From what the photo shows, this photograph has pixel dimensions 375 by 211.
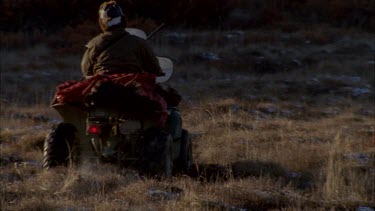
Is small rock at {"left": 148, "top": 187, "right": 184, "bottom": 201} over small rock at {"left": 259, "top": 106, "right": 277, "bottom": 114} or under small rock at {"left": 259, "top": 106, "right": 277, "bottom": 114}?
over

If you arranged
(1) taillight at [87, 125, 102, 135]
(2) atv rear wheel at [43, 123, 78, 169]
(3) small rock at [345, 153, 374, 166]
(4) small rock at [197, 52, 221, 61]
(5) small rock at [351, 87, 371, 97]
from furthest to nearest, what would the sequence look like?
(4) small rock at [197, 52, 221, 61], (5) small rock at [351, 87, 371, 97], (3) small rock at [345, 153, 374, 166], (2) atv rear wheel at [43, 123, 78, 169], (1) taillight at [87, 125, 102, 135]

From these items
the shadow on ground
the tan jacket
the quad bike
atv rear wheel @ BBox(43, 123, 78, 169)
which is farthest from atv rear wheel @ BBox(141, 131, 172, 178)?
the tan jacket

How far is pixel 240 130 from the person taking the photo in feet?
34.6

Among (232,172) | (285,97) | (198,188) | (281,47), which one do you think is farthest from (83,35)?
(198,188)

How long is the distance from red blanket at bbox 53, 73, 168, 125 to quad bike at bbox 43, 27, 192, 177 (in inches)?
1.9

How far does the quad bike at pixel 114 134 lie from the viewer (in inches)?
269

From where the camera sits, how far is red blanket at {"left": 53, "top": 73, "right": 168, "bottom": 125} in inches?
271

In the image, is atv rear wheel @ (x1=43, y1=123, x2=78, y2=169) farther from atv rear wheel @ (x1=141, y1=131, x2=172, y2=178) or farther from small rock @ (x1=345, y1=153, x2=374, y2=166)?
small rock @ (x1=345, y1=153, x2=374, y2=166)

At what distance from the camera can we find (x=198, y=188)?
6.21 metres

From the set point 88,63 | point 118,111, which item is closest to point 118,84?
point 118,111

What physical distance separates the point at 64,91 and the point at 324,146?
373 centimetres

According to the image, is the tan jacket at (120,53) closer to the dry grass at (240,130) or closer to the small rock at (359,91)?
the dry grass at (240,130)

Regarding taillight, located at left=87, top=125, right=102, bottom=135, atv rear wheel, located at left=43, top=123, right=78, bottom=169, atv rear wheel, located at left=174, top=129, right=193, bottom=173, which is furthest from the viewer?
atv rear wheel, located at left=174, top=129, right=193, bottom=173

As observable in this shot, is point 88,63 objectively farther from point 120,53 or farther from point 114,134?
point 114,134
